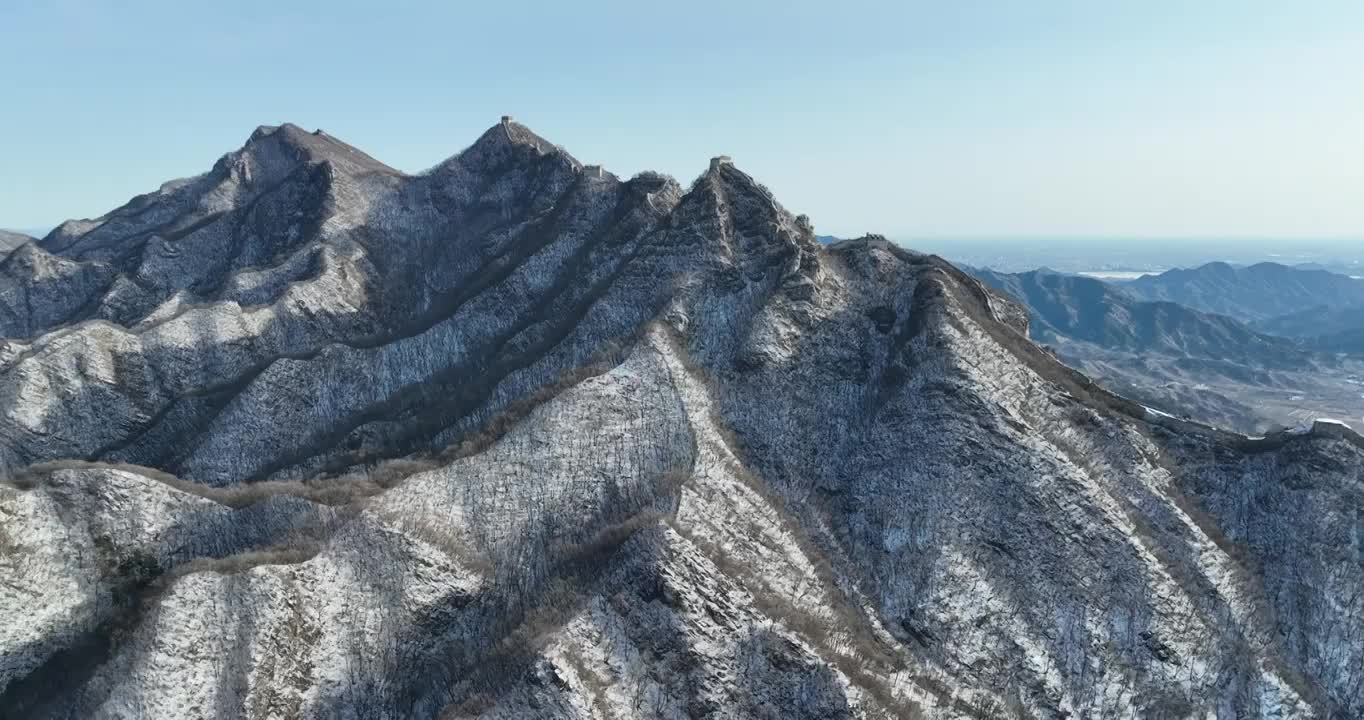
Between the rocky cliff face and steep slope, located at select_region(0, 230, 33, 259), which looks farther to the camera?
steep slope, located at select_region(0, 230, 33, 259)

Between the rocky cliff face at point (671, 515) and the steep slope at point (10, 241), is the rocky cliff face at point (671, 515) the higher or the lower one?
the lower one

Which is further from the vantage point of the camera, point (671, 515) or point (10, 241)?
point (10, 241)

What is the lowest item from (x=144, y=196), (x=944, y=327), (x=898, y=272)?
(x=944, y=327)

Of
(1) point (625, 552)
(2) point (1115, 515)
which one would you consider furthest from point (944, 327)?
(1) point (625, 552)

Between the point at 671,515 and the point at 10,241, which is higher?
the point at 10,241

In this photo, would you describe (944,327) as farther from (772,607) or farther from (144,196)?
(144,196)

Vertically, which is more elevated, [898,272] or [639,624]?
[898,272]

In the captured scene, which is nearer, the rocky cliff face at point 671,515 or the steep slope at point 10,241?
the rocky cliff face at point 671,515

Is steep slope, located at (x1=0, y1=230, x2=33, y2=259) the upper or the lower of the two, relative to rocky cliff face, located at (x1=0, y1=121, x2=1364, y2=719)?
upper
